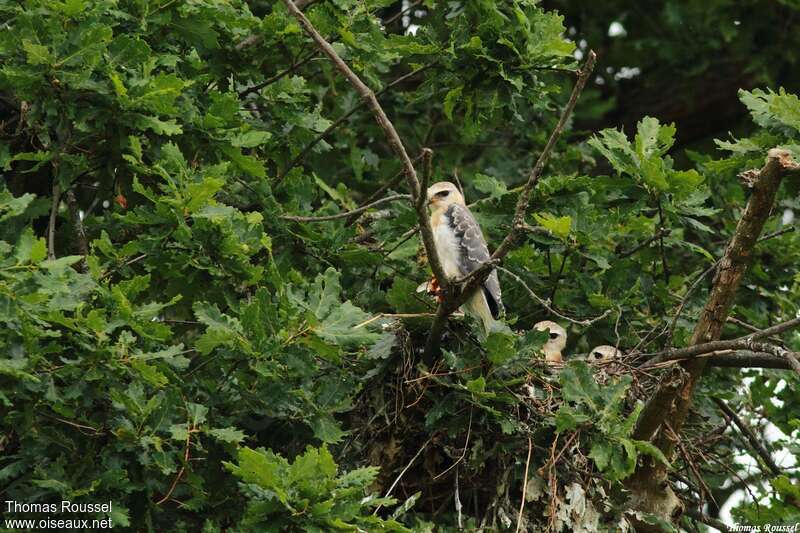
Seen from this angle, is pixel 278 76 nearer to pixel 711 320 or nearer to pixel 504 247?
pixel 504 247

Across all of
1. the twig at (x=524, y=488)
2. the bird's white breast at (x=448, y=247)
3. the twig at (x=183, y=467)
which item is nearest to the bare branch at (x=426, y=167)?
the twig at (x=183, y=467)

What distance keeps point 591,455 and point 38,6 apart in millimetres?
3729

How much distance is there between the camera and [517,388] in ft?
23.1

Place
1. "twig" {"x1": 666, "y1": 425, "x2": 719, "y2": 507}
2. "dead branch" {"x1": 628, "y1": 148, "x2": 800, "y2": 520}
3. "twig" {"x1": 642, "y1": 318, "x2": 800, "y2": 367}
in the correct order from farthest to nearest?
"twig" {"x1": 666, "y1": 425, "x2": 719, "y2": 507} → "dead branch" {"x1": 628, "y1": 148, "x2": 800, "y2": 520} → "twig" {"x1": 642, "y1": 318, "x2": 800, "y2": 367}

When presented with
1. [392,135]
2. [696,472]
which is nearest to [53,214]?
[392,135]

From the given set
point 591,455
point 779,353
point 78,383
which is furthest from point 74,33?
point 779,353

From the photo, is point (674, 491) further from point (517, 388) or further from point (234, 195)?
point (234, 195)

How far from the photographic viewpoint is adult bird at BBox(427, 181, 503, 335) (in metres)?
8.13

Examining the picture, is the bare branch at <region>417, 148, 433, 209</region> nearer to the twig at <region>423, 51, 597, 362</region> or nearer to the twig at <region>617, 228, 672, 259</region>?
the twig at <region>423, 51, 597, 362</region>

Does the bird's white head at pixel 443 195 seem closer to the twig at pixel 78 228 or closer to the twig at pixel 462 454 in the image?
the twig at pixel 462 454

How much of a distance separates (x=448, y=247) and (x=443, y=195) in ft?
1.43

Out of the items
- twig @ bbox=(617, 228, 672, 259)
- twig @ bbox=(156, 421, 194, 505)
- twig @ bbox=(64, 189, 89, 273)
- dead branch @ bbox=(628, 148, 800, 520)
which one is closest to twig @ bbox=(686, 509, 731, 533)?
dead branch @ bbox=(628, 148, 800, 520)

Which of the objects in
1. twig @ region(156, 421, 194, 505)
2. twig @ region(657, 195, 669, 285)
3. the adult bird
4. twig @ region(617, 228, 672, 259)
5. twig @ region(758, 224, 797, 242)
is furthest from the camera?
the adult bird

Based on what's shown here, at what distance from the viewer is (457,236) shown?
8.36 meters
